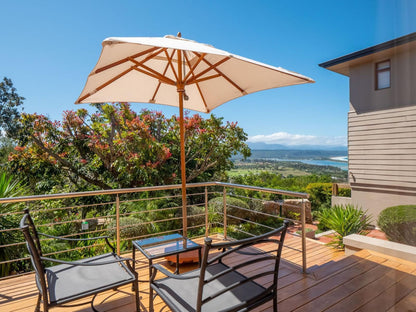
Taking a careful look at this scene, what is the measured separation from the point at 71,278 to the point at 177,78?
197 centimetres

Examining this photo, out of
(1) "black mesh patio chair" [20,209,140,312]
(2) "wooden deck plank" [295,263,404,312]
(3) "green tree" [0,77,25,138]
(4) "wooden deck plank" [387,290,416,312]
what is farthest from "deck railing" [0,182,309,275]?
(3) "green tree" [0,77,25,138]

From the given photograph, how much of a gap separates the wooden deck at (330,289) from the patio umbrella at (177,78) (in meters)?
0.97

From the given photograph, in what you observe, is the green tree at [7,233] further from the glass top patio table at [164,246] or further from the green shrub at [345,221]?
the green shrub at [345,221]

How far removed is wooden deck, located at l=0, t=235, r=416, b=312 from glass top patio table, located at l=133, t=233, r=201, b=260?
1.61ft

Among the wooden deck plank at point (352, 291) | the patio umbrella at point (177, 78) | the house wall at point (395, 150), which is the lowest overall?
the wooden deck plank at point (352, 291)

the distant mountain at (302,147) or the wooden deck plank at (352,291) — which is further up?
the distant mountain at (302,147)

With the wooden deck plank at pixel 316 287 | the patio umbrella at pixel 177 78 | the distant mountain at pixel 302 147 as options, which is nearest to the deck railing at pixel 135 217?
the wooden deck plank at pixel 316 287

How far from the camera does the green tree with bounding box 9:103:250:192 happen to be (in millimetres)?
6898

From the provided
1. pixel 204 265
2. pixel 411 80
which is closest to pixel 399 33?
pixel 411 80

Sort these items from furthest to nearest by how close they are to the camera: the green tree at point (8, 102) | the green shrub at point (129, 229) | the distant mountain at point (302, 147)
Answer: the green tree at point (8, 102) < the green shrub at point (129, 229) < the distant mountain at point (302, 147)

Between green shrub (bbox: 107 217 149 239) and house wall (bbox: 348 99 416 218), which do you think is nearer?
house wall (bbox: 348 99 416 218)

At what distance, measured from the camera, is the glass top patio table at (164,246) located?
216 cm

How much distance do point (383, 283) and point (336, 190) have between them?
4.00 m

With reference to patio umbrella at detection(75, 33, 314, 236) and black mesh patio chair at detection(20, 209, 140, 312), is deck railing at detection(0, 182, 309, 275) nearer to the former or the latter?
patio umbrella at detection(75, 33, 314, 236)
